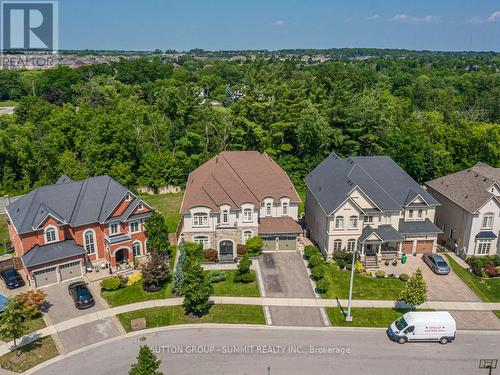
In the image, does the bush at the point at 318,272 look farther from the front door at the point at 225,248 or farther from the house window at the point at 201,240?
the house window at the point at 201,240

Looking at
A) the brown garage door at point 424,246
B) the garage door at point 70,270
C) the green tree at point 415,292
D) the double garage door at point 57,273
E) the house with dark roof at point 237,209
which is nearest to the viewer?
the green tree at point 415,292

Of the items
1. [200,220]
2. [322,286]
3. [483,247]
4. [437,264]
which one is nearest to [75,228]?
[200,220]

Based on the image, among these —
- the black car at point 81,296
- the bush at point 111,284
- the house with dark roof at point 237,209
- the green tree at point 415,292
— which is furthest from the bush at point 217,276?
the green tree at point 415,292

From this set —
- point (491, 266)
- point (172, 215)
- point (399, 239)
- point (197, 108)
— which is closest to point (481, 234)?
point (491, 266)

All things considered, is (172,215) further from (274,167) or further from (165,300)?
(165,300)

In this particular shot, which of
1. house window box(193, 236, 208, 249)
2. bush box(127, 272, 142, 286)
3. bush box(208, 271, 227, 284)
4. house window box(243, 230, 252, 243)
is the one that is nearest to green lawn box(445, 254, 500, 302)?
house window box(243, 230, 252, 243)

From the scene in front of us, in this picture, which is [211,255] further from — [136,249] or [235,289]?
[136,249]
